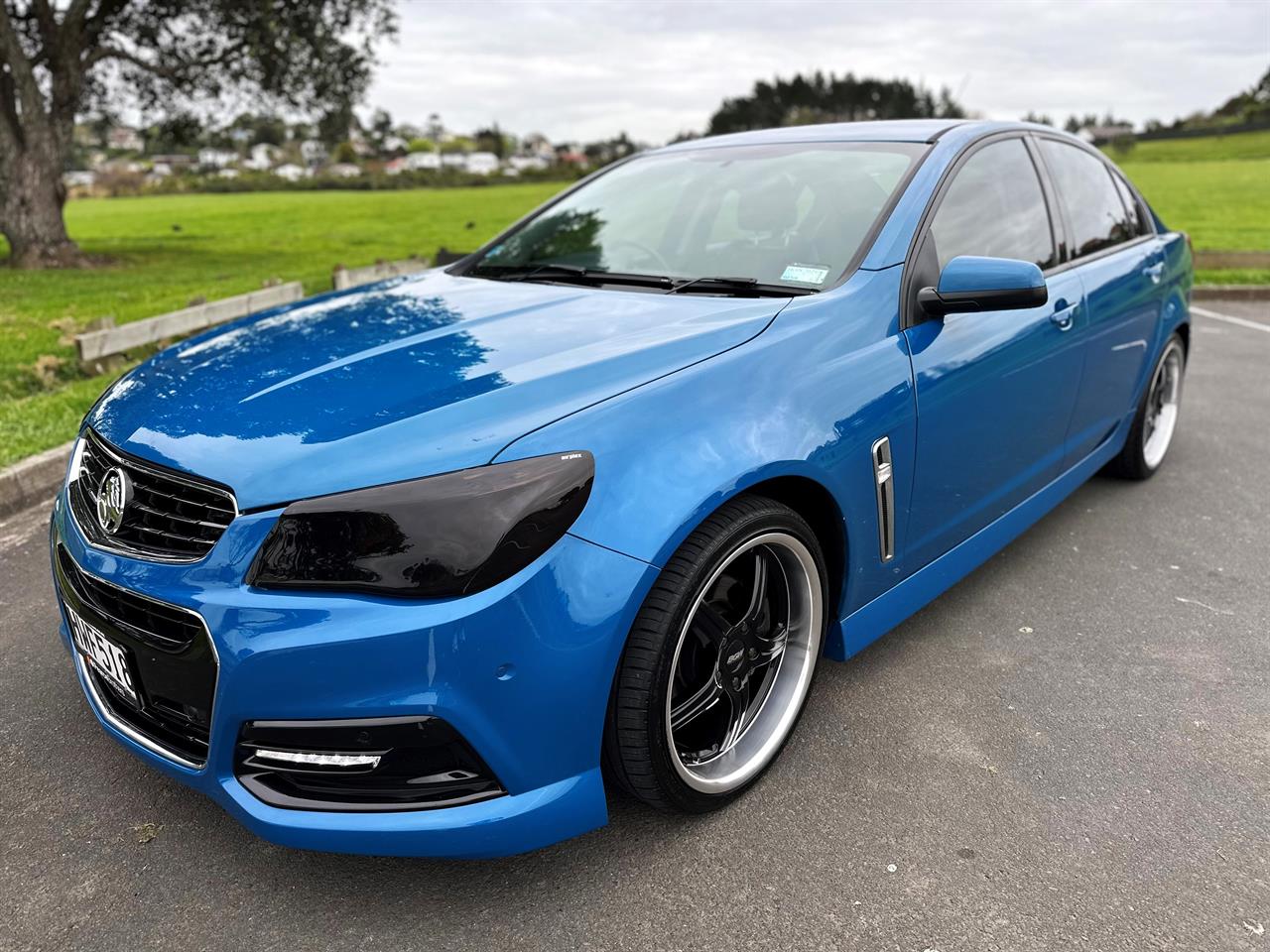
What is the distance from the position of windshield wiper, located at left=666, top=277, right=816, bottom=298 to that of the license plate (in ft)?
5.53

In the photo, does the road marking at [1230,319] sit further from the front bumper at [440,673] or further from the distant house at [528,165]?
the distant house at [528,165]

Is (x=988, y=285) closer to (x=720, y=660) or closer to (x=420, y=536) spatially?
(x=720, y=660)

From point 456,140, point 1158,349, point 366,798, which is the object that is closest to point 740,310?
point 366,798

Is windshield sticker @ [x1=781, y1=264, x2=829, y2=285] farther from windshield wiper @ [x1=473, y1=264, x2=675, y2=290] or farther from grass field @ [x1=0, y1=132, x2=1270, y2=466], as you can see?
grass field @ [x1=0, y1=132, x2=1270, y2=466]

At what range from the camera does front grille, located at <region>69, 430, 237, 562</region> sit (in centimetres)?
188

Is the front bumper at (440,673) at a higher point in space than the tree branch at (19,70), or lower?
lower

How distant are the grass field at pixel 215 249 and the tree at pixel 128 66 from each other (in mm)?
1482

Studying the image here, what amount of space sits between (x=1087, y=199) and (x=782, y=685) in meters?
2.69

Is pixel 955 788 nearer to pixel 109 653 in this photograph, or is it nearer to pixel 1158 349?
pixel 109 653

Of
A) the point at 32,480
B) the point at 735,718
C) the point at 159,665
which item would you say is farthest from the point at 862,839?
the point at 32,480

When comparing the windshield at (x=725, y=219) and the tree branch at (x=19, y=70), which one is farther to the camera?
the tree branch at (x=19, y=70)

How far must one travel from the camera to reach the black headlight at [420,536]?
69.0 inches

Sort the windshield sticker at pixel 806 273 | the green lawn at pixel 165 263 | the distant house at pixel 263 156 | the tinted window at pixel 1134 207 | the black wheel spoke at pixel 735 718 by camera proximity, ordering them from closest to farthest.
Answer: the black wheel spoke at pixel 735 718 → the windshield sticker at pixel 806 273 → the tinted window at pixel 1134 207 → the green lawn at pixel 165 263 → the distant house at pixel 263 156

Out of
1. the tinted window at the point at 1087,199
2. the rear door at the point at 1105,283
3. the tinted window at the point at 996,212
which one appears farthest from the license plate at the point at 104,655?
the tinted window at the point at 1087,199
